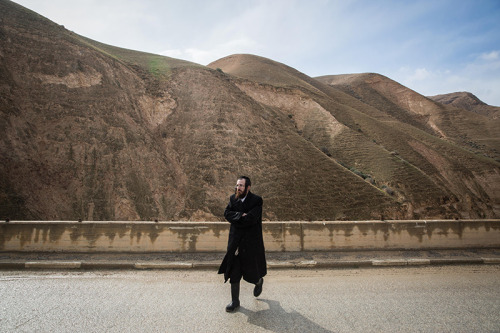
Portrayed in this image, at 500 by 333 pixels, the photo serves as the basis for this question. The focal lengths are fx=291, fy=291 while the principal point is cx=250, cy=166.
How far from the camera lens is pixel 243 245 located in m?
4.75

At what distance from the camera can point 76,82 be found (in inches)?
921

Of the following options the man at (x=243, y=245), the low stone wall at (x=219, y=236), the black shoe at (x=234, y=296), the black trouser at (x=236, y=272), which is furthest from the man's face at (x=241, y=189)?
the low stone wall at (x=219, y=236)

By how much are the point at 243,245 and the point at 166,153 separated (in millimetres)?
20205

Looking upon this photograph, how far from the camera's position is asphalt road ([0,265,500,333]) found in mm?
4066

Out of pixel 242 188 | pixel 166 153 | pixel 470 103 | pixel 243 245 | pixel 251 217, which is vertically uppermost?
pixel 470 103

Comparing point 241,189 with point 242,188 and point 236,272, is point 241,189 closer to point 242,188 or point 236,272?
point 242,188

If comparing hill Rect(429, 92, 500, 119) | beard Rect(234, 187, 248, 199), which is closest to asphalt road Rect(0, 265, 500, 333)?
beard Rect(234, 187, 248, 199)

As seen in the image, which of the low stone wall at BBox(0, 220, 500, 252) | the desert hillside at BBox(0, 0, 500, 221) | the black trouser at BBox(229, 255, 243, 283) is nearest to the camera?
the black trouser at BBox(229, 255, 243, 283)

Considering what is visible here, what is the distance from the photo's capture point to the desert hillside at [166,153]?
18281 millimetres

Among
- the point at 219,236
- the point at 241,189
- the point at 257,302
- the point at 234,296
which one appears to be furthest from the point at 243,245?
the point at 219,236

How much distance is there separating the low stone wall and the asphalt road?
4.63 ft

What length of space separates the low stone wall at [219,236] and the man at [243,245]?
3433 mm

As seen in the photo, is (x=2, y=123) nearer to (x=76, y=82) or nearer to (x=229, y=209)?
(x=76, y=82)

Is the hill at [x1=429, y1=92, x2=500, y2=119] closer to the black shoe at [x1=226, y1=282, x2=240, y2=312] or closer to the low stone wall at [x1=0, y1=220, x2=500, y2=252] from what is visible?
the low stone wall at [x1=0, y1=220, x2=500, y2=252]
